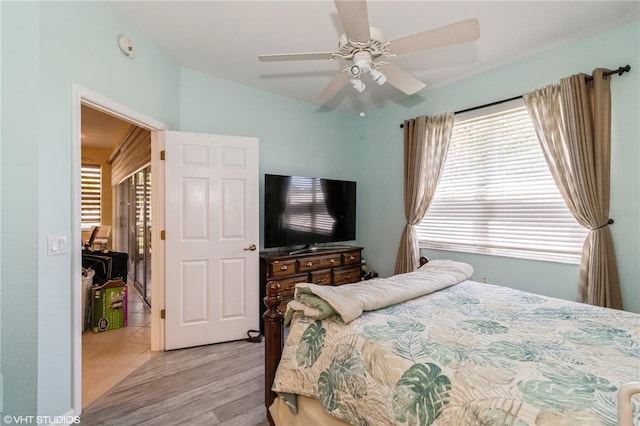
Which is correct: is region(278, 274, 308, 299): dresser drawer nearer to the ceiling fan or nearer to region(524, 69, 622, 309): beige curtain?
the ceiling fan

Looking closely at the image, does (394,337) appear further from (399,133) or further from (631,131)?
(399,133)

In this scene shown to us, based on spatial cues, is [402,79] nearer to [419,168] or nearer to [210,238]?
[419,168]

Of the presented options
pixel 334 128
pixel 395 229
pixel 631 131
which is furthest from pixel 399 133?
pixel 631 131

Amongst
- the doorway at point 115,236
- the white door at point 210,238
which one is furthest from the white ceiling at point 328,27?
the doorway at point 115,236

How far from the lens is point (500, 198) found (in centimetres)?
303

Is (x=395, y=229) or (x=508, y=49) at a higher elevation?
(x=508, y=49)

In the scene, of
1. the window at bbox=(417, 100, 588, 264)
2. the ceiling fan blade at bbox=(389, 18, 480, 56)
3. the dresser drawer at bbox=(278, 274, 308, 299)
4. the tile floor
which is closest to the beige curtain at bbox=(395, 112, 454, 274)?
the window at bbox=(417, 100, 588, 264)

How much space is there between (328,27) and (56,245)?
2437 millimetres

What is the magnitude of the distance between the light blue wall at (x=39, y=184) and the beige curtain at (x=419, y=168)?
10.2 feet

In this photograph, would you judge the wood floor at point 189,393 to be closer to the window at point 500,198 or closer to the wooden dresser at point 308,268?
the wooden dresser at point 308,268

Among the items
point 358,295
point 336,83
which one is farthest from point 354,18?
point 358,295

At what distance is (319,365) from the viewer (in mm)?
1373

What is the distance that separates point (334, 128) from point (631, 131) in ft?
10.3

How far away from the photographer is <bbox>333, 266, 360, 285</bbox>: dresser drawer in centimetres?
375
